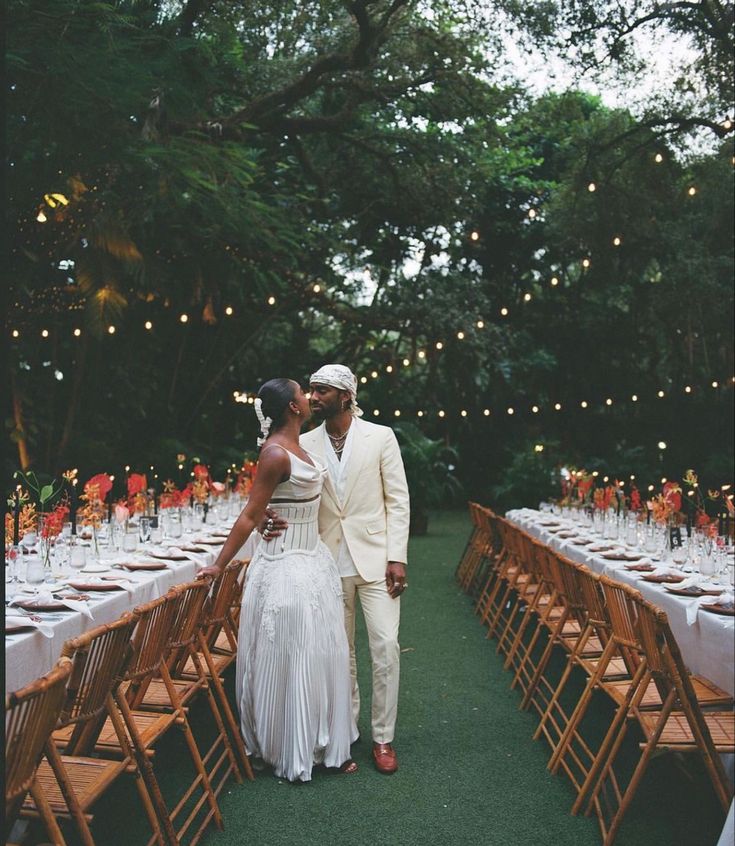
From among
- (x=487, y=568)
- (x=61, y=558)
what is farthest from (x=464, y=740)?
(x=487, y=568)

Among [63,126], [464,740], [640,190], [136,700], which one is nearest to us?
[136,700]

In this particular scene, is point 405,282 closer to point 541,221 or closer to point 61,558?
point 541,221

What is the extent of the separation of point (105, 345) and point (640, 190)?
8.55 metres

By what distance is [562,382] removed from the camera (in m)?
19.3

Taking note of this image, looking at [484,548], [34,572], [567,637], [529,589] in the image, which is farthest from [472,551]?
[34,572]

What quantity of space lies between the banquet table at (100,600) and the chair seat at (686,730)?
7.45 feet

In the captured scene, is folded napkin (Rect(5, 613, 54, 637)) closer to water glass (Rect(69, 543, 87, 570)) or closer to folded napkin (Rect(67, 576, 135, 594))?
folded napkin (Rect(67, 576, 135, 594))

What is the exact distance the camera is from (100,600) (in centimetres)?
398

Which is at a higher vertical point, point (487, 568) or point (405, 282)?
point (405, 282)

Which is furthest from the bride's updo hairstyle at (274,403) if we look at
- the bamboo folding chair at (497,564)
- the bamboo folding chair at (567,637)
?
the bamboo folding chair at (497,564)

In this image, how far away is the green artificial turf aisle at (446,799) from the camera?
136 inches

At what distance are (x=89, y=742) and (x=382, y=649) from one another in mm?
1527

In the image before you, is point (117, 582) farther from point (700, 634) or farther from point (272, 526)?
point (700, 634)

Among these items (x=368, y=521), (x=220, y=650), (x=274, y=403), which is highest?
(x=274, y=403)
